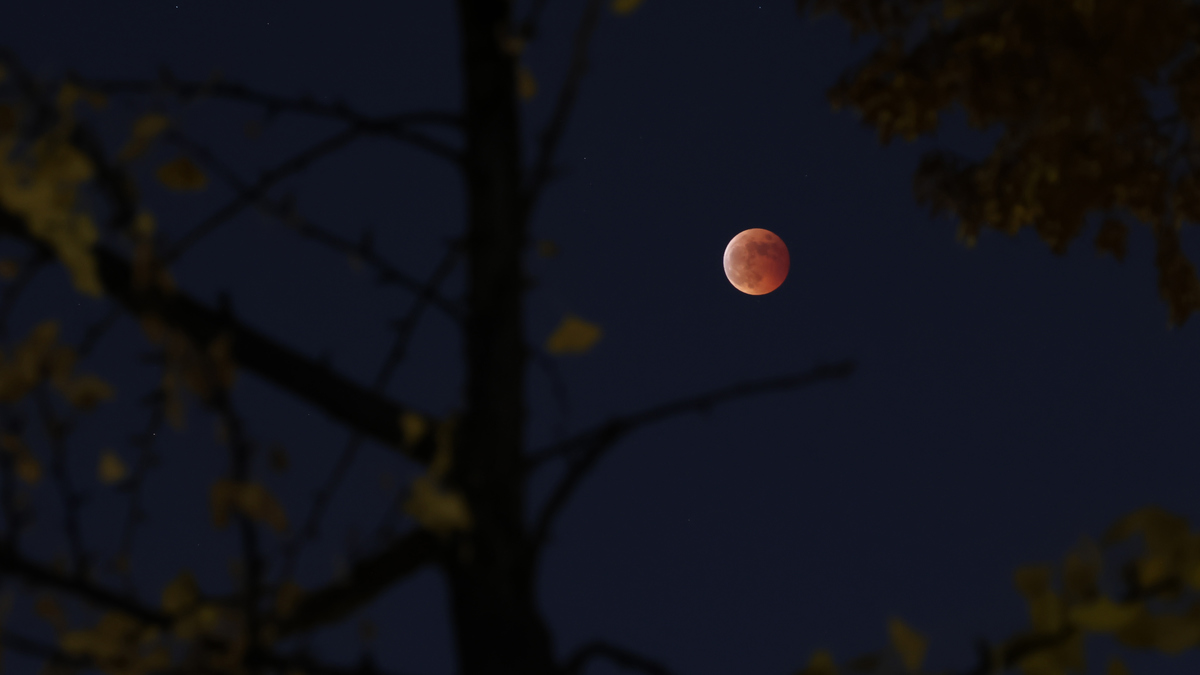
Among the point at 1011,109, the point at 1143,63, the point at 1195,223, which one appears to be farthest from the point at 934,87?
the point at 1195,223

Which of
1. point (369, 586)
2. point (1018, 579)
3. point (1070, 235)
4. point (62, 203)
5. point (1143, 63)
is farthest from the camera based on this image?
point (1070, 235)

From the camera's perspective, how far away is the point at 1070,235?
14.0 ft

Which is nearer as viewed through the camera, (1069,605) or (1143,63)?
(1069,605)

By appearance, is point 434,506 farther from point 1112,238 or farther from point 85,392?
point 1112,238

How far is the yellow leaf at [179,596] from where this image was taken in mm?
Answer: 1714

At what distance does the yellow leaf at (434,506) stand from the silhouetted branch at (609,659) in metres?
0.33

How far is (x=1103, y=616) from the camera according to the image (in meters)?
1.36

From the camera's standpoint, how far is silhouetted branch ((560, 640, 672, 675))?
178 cm

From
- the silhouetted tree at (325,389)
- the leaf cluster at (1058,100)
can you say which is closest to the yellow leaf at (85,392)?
the silhouetted tree at (325,389)

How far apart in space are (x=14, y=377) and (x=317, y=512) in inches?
23.9

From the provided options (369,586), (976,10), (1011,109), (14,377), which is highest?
(976,10)

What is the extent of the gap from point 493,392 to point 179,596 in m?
0.67

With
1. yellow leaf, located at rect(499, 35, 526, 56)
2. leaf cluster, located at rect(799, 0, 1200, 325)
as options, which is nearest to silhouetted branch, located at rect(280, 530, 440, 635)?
yellow leaf, located at rect(499, 35, 526, 56)

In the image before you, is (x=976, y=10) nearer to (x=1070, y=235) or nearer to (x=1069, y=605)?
(x=1070, y=235)
